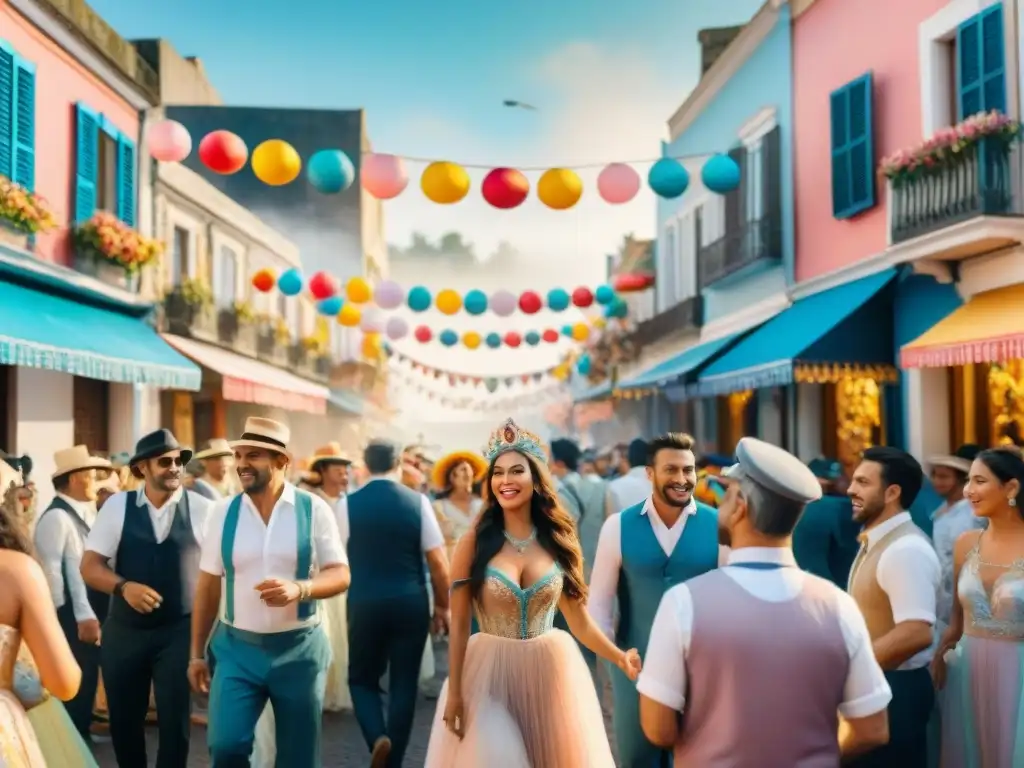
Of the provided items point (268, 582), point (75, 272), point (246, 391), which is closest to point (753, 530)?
point (268, 582)

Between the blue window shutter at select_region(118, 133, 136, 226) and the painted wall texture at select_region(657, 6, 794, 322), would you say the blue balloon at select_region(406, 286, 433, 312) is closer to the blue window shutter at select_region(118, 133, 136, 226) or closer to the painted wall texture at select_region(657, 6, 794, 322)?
the blue window shutter at select_region(118, 133, 136, 226)

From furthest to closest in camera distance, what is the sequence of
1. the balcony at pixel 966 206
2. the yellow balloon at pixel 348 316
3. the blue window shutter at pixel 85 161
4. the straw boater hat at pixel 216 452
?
the yellow balloon at pixel 348 316 < the blue window shutter at pixel 85 161 < the balcony at pixel 966 206 < the straw boater hat at pixel 216 452

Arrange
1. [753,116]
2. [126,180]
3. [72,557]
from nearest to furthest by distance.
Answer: [72,557] < [126,180] < [753,116]

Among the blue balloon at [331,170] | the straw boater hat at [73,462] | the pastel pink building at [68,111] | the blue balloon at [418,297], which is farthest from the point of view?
the blue balloon at [418,297]

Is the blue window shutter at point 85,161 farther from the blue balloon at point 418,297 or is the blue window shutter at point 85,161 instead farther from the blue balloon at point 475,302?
the blue balloon at point 475,302

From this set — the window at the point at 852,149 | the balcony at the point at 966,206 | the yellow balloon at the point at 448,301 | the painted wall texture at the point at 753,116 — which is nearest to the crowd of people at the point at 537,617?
the balcony at the point at 966,206

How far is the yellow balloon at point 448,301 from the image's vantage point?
1973 centimetres

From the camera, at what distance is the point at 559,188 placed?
12164 mm

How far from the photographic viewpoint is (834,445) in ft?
51.7

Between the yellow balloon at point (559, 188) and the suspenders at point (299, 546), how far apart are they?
7.37 m

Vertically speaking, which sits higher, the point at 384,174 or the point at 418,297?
the point at 384,174

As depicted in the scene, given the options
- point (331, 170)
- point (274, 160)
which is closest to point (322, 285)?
point (331, 170)

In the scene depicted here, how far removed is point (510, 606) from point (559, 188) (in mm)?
7982

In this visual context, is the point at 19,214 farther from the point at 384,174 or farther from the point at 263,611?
the point at 263,611
